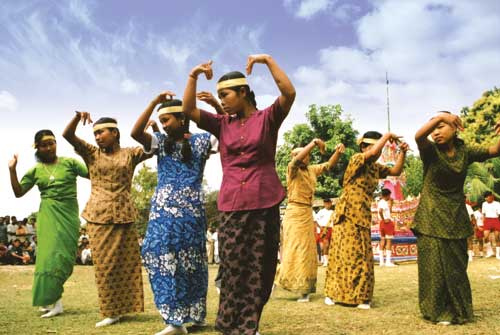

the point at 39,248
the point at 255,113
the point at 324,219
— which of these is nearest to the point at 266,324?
the point at 255,113

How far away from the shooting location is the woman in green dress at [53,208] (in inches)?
257

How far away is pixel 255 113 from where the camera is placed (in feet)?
13.6

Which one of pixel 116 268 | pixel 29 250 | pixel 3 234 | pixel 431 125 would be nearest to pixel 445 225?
pixel 431 125

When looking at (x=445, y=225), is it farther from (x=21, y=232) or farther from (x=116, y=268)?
(x=21, y=232)

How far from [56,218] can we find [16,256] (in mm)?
13489

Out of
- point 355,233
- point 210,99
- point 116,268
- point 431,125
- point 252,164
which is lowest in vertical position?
point 116,268

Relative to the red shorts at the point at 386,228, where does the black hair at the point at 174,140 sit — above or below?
above

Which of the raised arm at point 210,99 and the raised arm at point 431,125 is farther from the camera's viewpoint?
the raised arm at point 431,125

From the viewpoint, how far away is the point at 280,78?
383 cm

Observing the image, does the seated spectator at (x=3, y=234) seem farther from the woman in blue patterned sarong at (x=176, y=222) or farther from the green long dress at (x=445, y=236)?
the green long dress at (x=445, y=236)

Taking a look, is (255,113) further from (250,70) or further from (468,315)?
(468,315)

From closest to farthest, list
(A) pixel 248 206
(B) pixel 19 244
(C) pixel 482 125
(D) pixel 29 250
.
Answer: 1. (A) pixel 248 206
2. (B) pixel 19 244
3. (D) pixel 29 250
4. (C) pixel 482 125

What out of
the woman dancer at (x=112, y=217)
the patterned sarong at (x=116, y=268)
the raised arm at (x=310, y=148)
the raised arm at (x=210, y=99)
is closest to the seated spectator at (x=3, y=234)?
the woman dancer at (x=112, y=217)

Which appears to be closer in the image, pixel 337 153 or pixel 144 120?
pixel 144 120
